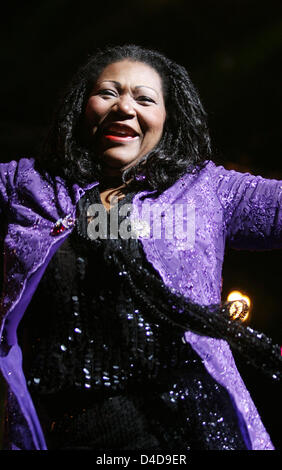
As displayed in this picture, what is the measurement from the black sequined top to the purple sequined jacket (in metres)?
0.04

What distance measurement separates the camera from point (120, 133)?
1.40 m

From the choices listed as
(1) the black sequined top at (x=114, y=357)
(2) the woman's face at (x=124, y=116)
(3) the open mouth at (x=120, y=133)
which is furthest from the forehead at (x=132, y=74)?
(1) the black sequined top at (x=114, y=357)

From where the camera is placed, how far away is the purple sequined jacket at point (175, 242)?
44.1 inches

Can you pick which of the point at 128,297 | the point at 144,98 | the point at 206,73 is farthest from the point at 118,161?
the point at 206,73

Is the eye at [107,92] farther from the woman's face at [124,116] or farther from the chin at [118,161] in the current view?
the chin at [118,161]

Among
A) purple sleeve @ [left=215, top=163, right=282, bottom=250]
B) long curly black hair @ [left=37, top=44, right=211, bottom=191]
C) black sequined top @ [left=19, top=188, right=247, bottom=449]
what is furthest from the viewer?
long curly black hair @ [left=37, top=44, right=211, bottom=191]

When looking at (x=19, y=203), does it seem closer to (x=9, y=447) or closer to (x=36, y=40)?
(x=9, y=447)

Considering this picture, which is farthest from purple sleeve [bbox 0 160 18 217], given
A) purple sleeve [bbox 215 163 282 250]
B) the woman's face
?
purple sleeve [bbox 215 163 282 250]

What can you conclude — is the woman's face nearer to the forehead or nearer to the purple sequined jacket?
the forehead

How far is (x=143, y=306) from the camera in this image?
1153mm

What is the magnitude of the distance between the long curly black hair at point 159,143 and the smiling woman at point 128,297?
0.01m

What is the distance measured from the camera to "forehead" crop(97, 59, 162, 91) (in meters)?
1.44
